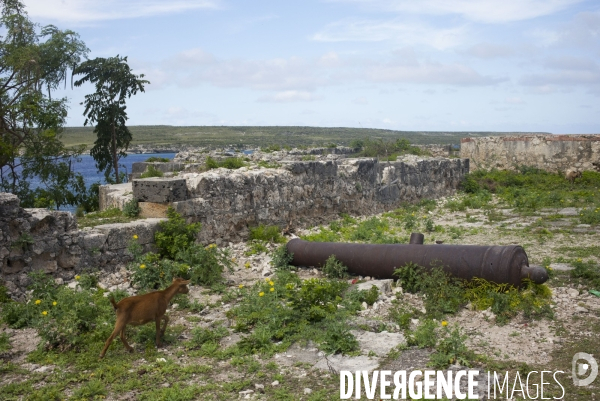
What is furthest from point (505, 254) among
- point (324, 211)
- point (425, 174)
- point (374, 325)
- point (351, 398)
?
point (425, 174)

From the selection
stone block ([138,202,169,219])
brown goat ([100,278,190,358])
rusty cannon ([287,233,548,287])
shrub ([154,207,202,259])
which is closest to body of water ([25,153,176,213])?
stone block ([138,202,169,219])

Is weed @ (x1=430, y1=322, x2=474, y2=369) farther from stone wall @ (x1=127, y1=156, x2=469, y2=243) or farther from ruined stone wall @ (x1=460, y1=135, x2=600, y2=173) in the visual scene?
ruined stone wall @ (x1=460, y1=135, x2=600, y2=173)

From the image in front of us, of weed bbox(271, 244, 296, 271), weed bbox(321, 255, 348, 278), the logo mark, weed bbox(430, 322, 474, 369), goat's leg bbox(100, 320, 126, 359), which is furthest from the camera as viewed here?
weed bbox(271, 244, 296, 271)

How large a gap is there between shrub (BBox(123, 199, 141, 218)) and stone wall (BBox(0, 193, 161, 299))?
1.00 metres

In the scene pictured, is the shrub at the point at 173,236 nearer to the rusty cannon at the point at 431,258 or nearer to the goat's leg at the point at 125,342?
the rusty cannon at the point at 431,258

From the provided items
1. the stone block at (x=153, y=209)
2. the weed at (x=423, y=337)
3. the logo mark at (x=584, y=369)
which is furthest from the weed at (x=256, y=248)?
the logo mark at (x=584, y=369)

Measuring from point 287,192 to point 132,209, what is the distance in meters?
3.76

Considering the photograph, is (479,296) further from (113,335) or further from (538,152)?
(538,152)

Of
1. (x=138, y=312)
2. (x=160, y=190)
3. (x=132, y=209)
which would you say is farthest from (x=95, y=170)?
(x=138, y=312)

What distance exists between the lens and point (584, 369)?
5.20 m

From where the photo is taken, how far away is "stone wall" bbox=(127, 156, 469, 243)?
1061cm

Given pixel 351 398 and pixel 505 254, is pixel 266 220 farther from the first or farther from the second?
pixel 351 398

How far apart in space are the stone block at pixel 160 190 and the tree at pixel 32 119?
5328mm

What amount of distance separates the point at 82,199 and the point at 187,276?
8838 millimetres
